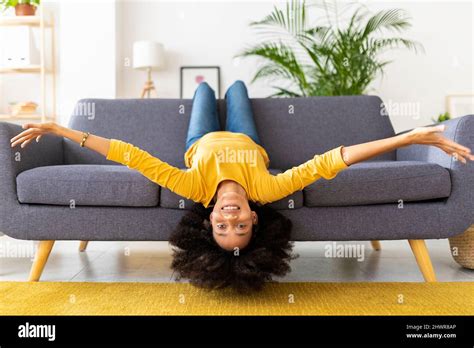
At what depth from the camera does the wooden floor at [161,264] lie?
8.05 feet

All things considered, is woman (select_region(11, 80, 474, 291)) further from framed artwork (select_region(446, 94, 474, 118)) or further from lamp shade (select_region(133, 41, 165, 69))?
framed artwork (select_region(446, 94, 474, 118))

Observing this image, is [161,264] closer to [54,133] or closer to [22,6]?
[54,133]

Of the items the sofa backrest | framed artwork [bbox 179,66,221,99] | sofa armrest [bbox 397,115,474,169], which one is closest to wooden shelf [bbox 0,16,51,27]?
framed artwork [bbox 179,66,221,99]

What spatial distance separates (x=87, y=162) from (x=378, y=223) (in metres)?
1.68

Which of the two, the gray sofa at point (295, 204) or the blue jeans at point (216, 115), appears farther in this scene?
the blue jeans at point (216, 115)

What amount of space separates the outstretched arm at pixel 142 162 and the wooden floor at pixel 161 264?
0.58m

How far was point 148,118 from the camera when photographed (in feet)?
10.0

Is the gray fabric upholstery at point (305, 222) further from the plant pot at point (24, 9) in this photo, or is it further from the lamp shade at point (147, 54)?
the plant pot at point (24, 9)

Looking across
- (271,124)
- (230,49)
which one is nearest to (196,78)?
(230,49)

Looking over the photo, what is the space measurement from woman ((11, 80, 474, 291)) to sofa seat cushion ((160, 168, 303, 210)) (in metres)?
0.11

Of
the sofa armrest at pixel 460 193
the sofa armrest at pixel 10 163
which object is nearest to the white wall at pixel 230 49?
the sofa armrest at pixel 10 163

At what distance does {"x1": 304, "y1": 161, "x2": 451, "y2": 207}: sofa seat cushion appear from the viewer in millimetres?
2213

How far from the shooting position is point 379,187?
7.29 feet

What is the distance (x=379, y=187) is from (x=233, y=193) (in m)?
0.72
